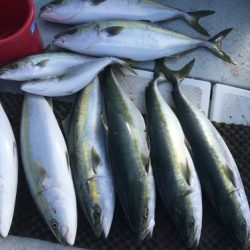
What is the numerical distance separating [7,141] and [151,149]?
0.65 meters

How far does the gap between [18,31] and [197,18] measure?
1037 mm

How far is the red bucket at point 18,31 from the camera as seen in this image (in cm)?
209

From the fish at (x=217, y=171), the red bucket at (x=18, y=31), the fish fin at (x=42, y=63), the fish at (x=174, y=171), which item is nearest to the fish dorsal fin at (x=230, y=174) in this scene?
the fish at (x=217, y=171)

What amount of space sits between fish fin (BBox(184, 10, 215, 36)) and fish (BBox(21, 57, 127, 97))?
60cm

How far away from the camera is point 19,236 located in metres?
1.98

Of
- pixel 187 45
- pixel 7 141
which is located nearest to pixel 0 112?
pixel 7 141

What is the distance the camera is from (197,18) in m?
2.54

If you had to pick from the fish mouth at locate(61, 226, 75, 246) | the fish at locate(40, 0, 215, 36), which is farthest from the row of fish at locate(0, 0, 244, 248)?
the fish at locate(40, 0, 215, 36)

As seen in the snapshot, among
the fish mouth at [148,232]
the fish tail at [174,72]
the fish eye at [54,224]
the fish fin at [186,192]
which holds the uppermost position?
the fish tail at [174,72]

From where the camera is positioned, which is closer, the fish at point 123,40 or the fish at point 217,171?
the fish at point 217,171

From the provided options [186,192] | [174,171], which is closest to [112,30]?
[174,171]

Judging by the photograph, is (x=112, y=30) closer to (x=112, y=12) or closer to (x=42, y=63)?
(x=112, y=12)

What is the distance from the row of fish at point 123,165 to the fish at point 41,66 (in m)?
0.12

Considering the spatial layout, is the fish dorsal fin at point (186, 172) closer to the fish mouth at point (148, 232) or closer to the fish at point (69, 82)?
the fish mouth at point (148, 232)
